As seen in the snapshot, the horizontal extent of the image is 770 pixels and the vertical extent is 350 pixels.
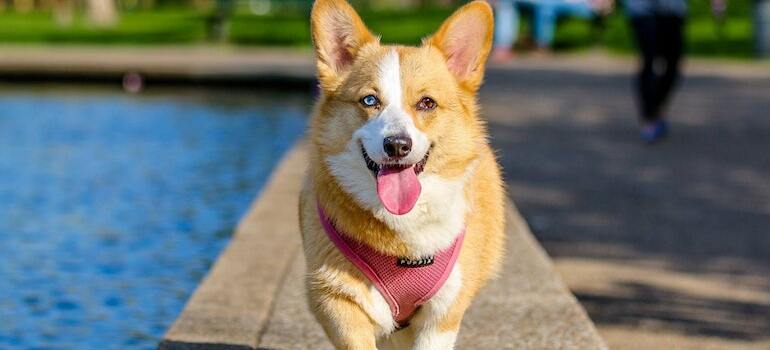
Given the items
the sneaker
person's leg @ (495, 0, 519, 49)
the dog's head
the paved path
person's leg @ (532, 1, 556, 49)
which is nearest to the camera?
the dog's head

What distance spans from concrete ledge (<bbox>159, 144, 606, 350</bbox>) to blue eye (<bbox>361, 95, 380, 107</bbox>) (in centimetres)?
147

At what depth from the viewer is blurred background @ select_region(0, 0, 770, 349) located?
7.58 m

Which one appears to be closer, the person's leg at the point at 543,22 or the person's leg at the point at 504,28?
the person's leg at the point at 504,28

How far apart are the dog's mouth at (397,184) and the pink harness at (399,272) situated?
0.22 metres

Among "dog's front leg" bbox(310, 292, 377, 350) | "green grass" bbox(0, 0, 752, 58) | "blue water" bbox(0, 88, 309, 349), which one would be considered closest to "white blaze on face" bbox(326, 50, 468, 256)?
"dog's front leg" bbox(310, 292, 377, 350)

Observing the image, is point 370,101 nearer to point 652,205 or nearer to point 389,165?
point 389,165

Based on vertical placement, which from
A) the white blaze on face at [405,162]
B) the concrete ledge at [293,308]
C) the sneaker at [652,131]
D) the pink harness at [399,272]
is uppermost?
the white blaze on face at [405,162]

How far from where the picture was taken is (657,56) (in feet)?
44.9

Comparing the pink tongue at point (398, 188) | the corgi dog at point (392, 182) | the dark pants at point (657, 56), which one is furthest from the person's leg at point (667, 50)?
the pink tongue at point (398, 188)

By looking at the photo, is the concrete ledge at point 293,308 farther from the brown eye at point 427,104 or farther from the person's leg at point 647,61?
the person's leg at point 647,61

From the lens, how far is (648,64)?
1360cm

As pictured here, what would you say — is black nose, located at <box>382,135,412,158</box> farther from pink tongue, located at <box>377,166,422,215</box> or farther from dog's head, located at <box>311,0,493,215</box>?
pink tongue, located at <box>377,166,422,215</box>

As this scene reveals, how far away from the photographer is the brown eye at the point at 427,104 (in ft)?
14.9

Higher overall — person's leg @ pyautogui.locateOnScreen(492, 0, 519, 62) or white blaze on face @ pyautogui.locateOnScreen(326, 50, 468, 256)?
white blaze on face @ pyautogui.locateOnScreen(326, 50, 468, 256)
